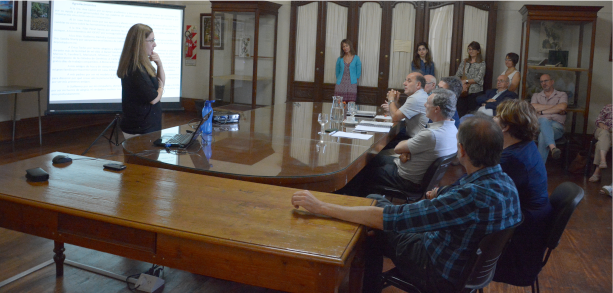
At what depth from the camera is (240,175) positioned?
224 cm

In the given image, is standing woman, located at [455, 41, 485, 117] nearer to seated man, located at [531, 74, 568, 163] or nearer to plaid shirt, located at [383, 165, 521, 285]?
seated man, located at [531, 74, 568, 163]

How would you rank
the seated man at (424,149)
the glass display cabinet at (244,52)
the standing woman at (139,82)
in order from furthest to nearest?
the glass display cabinet at (244,52) → the standing woman at (139,82) → the seated man at (424,149)

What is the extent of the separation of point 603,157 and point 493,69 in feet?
7.89

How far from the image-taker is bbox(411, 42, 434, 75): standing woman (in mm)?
7488

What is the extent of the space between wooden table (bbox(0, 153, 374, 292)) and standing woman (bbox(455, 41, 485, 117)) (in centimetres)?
582

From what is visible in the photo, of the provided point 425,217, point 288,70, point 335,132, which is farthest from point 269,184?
point 288,70

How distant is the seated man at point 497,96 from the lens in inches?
254

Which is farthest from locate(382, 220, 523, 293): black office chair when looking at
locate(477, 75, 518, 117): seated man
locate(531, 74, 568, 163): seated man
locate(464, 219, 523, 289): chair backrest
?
locate(477, 75, 518, 117): seated man

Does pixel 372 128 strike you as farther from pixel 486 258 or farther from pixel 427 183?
pixel 486 258

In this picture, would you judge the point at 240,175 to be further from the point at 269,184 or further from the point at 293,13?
the point at 293,13

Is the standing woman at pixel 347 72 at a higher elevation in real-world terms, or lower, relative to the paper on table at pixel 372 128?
higher

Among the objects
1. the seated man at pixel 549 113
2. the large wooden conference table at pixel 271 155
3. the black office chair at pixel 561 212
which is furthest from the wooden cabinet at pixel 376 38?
the black office chair at pixel 561 212

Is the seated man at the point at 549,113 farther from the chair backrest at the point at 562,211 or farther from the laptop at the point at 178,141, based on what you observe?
the laptop at the point at 178,141

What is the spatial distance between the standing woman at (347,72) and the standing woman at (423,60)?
91cm
